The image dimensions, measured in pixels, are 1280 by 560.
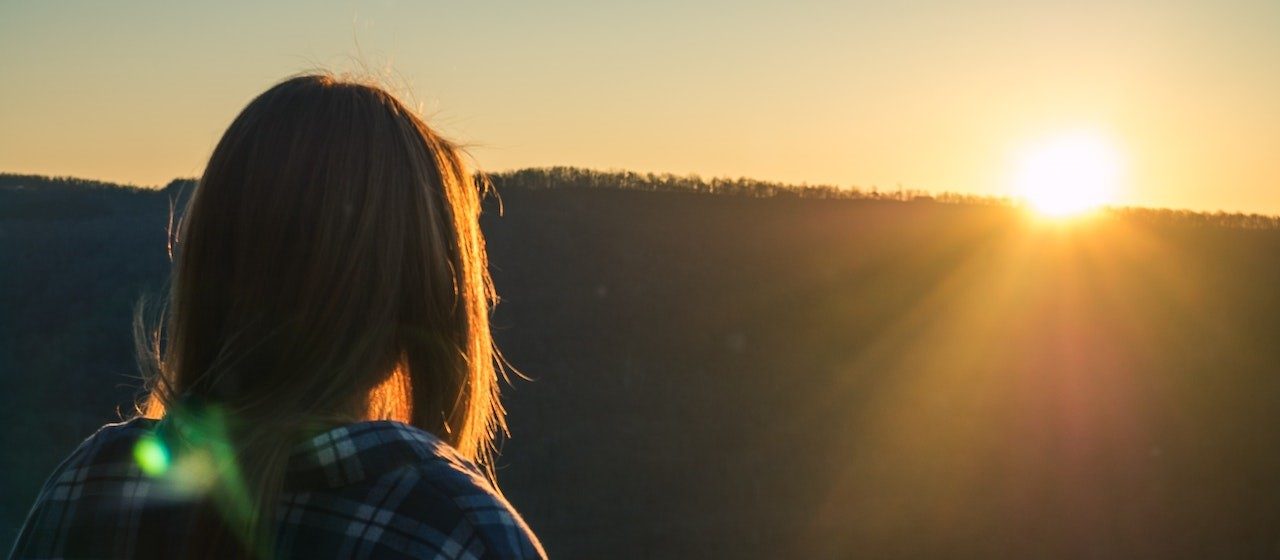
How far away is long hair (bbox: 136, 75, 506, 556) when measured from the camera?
1.30 m

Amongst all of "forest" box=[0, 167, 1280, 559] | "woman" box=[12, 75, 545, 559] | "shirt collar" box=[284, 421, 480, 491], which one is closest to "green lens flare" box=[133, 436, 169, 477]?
"woman" box=[12, 75, 545, 559]

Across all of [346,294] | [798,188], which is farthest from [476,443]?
[798,188]

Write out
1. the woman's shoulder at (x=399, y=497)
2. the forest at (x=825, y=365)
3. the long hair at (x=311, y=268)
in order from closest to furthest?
1. the woman's shoulder at (x=399, y=497)
2. the long hair at (x=311, y=268)
3. the forest at (x=825, y=365)

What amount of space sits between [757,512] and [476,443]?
11465mm

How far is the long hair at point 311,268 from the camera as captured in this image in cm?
130

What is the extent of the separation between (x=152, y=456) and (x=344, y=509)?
0.24 meters

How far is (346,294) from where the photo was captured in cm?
132

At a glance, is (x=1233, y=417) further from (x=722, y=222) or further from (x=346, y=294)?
(x=346, y=294)

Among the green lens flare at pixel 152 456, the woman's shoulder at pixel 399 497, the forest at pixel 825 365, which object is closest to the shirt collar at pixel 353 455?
the woman's shoulder at pixel 399 497

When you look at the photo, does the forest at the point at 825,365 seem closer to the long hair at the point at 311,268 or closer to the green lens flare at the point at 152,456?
the long hair at the point at 311,268

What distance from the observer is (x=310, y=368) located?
1.30 metres

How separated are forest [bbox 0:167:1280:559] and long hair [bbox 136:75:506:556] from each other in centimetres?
1077

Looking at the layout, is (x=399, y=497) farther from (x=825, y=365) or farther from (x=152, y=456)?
(x=825, y=365)

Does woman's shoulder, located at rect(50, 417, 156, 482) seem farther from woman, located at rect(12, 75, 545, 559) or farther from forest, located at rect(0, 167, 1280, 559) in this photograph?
forest, located at rect(0, 167, 1280, 559)
